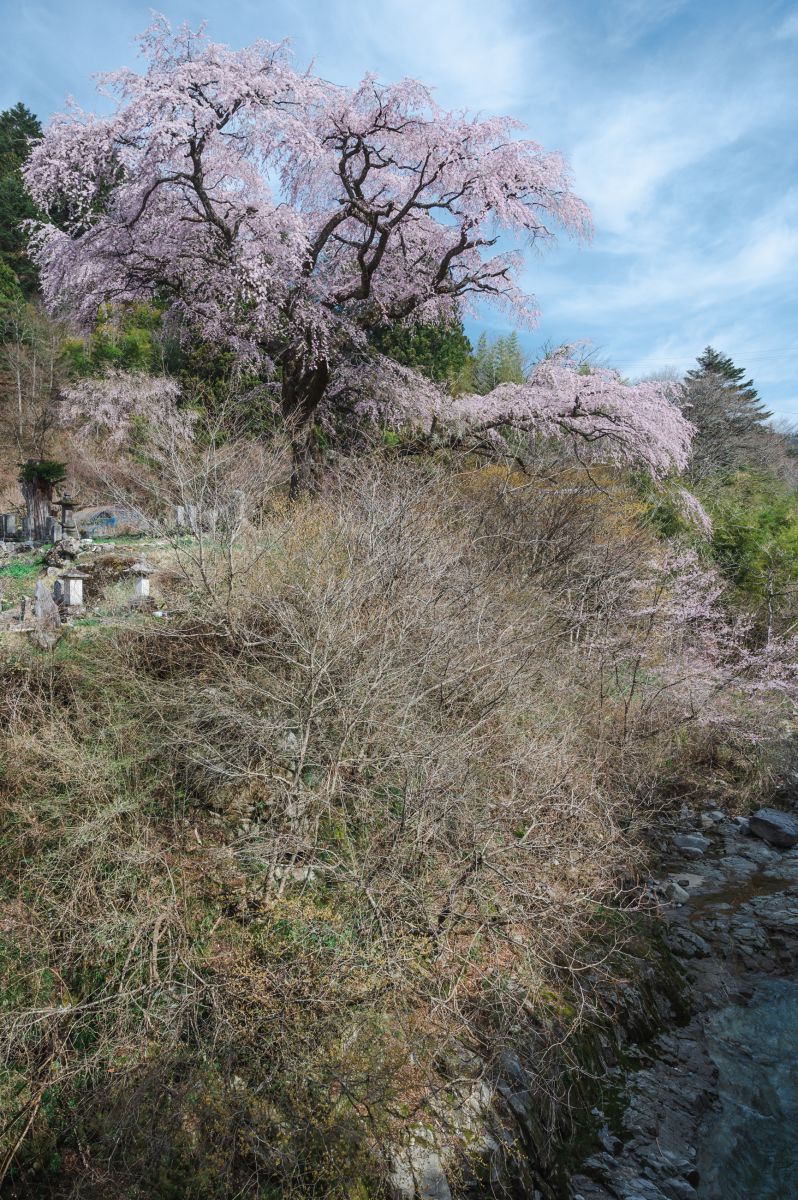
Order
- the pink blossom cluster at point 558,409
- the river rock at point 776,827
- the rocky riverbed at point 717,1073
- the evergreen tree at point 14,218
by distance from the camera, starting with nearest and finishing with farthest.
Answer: the rocky riverbed at point 717,1073, the river rock at point 776,827, the pink blossom cluster at point 558,409, the evergreen tree at point 14,218

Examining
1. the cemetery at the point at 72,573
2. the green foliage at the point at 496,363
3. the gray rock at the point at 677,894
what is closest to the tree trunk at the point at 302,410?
the cemetery at the point at 72,573

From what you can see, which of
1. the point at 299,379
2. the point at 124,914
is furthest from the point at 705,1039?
the point at 299,379

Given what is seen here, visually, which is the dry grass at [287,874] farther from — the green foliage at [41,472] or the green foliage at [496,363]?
the green foliage at [496,363]

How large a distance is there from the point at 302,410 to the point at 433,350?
14449 mm

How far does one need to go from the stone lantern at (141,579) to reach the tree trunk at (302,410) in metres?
2.97

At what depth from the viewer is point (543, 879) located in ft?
16.7

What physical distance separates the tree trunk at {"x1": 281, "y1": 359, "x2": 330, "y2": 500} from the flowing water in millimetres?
8194

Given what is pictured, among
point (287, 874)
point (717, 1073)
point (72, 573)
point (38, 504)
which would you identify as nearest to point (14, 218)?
point (38, 504)

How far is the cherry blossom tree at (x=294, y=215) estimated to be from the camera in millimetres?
9258

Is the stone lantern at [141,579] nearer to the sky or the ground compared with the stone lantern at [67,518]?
nearer to the ground

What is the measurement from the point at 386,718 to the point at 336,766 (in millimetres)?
722

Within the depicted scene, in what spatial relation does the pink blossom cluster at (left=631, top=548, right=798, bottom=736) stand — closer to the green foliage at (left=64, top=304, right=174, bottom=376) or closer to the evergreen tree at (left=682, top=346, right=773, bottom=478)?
the evergreen tree at (left=682, top=346, right=773, bottom=478)

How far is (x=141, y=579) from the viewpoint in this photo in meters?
7.70

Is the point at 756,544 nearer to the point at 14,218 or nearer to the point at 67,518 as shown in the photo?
the point at 67,518
